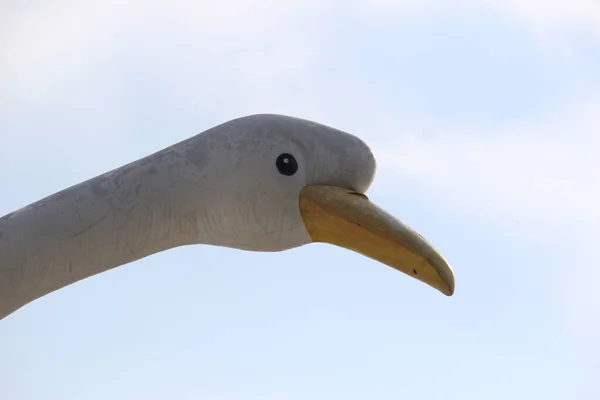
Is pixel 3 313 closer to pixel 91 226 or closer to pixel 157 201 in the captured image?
pixel 91 226

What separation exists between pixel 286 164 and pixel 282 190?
115mm

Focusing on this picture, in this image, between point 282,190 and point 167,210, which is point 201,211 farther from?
point 282,190

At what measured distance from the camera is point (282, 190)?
13.5 ft

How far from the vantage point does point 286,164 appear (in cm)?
415

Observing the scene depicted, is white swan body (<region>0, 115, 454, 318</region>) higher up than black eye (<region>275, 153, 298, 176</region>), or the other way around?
black eye (<region>275, 153, 298, 176</region>)

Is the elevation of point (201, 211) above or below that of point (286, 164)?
below

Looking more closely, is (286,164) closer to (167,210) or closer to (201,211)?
(201,211)

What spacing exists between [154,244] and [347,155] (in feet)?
2.99

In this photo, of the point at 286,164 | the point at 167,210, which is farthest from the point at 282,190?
the point at 167,210

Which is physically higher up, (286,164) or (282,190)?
(286,164)

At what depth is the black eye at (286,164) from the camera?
414 cm

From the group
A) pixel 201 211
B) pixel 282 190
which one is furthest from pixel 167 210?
pixel 282 190

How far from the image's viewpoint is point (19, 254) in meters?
4.04

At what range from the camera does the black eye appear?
4141 millimetres
